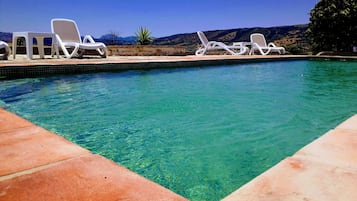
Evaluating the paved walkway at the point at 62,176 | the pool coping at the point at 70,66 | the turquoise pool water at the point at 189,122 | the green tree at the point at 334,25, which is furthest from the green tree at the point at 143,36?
the paved walkway at the point at 62,176

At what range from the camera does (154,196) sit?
2.98 feet

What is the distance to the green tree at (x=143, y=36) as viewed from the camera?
51.4ft

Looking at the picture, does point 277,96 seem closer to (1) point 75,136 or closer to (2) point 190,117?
(2) point 190,117

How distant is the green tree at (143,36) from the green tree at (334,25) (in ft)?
34.4

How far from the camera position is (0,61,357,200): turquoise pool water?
1.83 m

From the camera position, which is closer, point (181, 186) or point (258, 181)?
point (258, 181)

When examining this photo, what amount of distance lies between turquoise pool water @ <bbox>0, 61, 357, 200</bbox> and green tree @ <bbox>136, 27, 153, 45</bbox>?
36.2 ft

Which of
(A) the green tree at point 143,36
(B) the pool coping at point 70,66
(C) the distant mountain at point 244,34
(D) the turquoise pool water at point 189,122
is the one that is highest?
(C) the distant mountain at point 244,34

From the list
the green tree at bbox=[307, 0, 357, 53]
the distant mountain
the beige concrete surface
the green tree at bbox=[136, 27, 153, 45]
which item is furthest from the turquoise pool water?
the distant mountain

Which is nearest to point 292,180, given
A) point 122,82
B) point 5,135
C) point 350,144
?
point 350,144

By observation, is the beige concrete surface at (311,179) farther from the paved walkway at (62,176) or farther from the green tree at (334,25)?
the green tree at (334,25)

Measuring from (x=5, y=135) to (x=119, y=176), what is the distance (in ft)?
3.10

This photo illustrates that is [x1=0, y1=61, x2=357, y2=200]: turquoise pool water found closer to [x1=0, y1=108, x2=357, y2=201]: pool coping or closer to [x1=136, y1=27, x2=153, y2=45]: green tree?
[x1=0, y1=108, x2=357, y2=201]: pool coping

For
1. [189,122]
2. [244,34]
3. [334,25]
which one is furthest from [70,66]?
[244,34]
